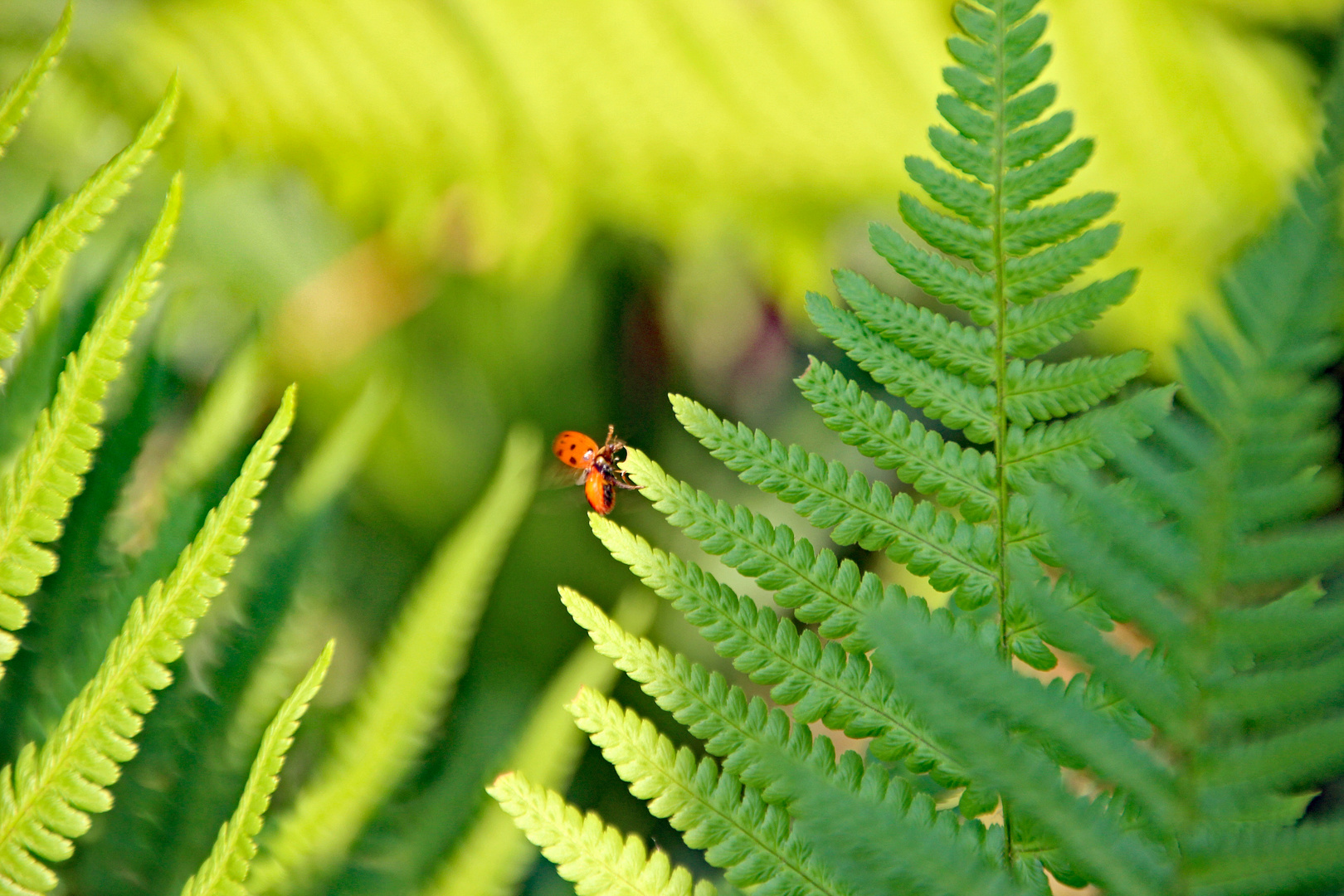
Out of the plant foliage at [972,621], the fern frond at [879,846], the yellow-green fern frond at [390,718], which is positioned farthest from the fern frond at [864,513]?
the yellow-green fern frond at [390,718]

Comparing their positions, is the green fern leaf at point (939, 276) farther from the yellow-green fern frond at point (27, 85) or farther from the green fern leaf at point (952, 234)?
the yellow-green fern frond at point (27, 85)

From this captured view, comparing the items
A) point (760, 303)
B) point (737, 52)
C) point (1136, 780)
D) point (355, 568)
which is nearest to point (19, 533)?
point (1136, 780)

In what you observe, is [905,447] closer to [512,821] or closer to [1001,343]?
[1001,343]

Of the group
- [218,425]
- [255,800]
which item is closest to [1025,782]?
[255,800]

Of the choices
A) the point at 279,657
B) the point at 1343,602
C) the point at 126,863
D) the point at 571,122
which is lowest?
the point at 126,863

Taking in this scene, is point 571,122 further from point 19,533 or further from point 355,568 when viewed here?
point 19,533

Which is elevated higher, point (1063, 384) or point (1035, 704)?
point (1063, 384)
